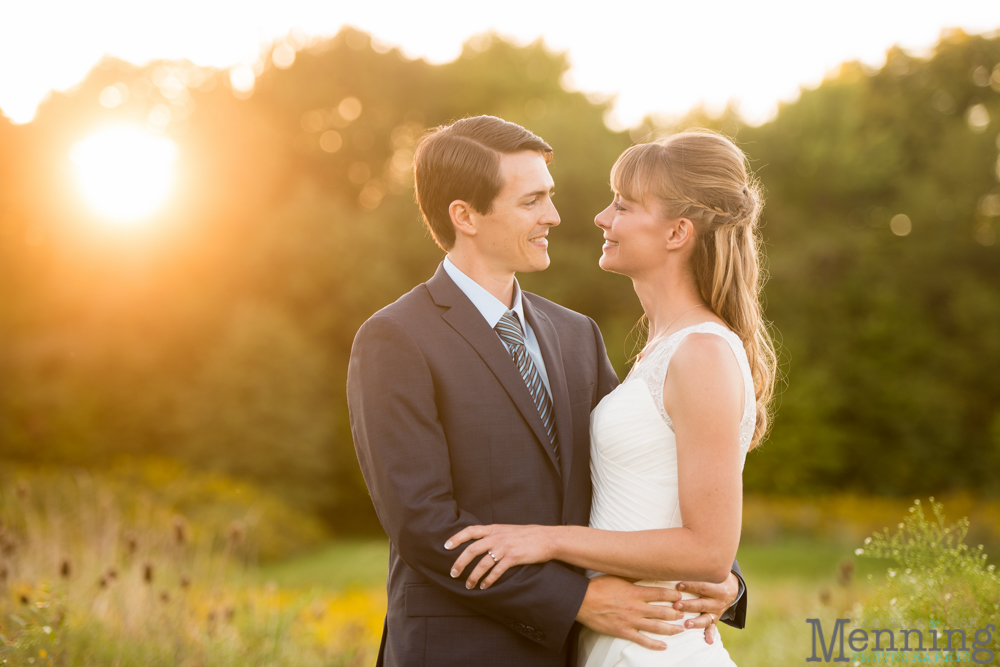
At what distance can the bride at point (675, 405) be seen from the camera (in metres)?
2.21

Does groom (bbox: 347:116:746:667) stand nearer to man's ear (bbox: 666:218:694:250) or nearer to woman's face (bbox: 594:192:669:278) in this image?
woman's face (bbox: 594:192:669:278)

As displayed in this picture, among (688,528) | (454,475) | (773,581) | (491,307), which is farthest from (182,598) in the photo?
(773,581)

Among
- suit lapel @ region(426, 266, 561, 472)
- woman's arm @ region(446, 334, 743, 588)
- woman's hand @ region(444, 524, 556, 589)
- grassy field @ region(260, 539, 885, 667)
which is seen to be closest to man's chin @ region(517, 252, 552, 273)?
suit lapel @ region(426, 266, 561, 472)

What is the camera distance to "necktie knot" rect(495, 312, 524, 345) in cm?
269

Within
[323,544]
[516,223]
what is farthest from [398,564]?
[323,544]

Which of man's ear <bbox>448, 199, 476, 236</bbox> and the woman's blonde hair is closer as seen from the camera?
the woman's blonde hair

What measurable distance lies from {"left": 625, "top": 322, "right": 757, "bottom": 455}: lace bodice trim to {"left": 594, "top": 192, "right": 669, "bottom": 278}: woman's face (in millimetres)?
299

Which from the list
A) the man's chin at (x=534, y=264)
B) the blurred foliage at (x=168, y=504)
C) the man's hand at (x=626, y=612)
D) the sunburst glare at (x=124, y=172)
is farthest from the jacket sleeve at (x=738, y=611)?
the sunburst glare at (x=124, y=172)

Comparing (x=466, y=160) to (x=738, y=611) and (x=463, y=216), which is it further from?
(x=738, y=611)

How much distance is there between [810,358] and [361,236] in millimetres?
12077

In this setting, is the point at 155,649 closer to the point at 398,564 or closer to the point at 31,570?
the point at 31,570

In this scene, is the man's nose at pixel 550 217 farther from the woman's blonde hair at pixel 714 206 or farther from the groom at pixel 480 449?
the woman's blonde hair at pixel 714 206

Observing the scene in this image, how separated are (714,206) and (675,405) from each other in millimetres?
710

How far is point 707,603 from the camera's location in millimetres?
2410
